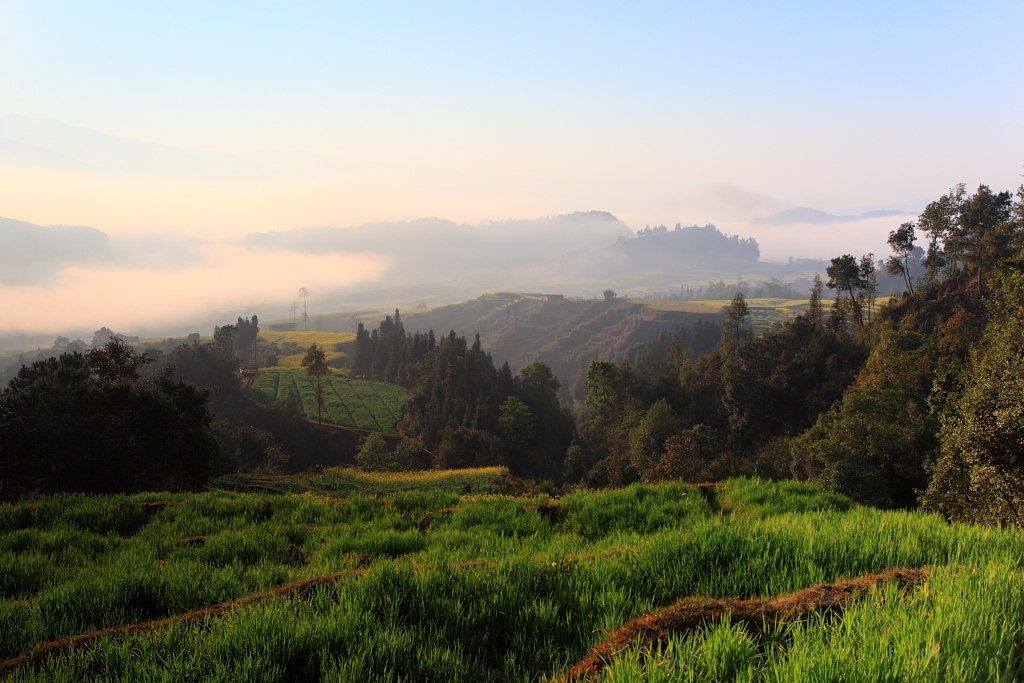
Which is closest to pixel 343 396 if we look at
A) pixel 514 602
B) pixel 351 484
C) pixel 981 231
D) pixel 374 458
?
pixel 374 458

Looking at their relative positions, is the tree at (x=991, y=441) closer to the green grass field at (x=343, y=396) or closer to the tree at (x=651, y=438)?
the tree at (x=651, y=438)

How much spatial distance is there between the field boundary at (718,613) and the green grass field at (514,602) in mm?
25

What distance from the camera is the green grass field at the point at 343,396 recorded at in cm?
10388

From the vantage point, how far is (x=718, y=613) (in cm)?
398

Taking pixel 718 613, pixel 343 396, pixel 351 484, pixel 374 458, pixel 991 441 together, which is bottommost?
pixel 374 458

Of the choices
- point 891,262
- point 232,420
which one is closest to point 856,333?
point 891,262

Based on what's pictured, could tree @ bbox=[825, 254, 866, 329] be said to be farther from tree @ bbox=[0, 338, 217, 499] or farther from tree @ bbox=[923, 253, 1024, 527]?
tree @ bbox=[0, 338, 217, 499]

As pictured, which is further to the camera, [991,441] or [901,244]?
[901,244]

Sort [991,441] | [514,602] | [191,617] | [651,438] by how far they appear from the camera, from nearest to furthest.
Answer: [514,602]
[191,617]
[991,441]
[651,438]

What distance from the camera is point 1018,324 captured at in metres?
25.4

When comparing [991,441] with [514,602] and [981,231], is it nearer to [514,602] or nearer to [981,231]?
[514,602]

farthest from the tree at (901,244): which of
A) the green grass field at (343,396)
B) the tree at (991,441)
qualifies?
the green grass field at (343,396)

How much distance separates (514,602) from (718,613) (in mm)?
1646

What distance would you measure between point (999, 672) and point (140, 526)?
1155cm
